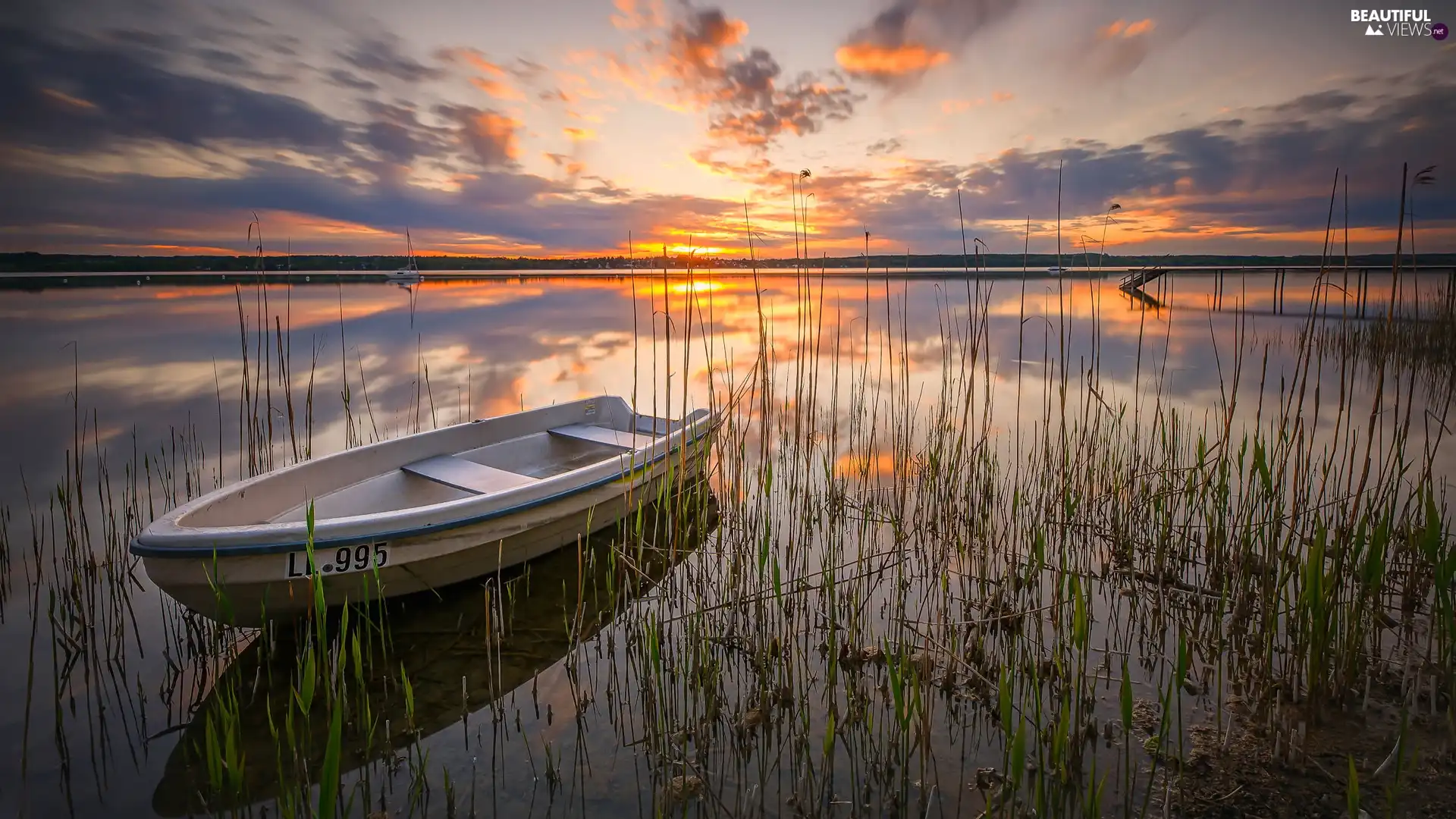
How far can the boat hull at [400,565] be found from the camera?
3051 millimetres

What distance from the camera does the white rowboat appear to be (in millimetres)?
3086

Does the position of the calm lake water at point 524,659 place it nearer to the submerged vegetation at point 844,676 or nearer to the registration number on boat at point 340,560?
the submerged vegetation at point 844,676

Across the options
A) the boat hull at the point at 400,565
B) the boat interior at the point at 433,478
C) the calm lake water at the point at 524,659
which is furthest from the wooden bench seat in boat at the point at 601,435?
the boat hull at the point at 400,565

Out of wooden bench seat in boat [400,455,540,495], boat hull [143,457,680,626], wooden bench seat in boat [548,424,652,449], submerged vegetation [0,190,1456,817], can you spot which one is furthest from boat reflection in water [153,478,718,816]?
wooden bench seat in boat [548,424,652,449]

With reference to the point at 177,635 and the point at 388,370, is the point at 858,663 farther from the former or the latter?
the point at 388,370

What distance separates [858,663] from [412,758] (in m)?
2.00

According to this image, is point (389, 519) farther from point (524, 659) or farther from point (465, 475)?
point (465, 475)

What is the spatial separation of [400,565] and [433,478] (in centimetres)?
120

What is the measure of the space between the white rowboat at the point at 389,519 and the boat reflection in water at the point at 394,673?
23cm

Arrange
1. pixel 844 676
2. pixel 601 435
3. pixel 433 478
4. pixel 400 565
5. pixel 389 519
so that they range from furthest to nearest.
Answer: pixel 601 435, pixel 433 478, pixel 400 565, pixel 389 519, pixel 844 676

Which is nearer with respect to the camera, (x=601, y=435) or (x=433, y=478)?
(x=433, y=478)

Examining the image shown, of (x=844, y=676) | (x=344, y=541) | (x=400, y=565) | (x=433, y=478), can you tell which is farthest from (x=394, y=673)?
(x=844, y=676)

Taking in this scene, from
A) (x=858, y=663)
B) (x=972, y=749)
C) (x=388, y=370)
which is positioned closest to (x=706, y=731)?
(x=858, y=663)

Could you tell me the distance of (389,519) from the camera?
3576mm
